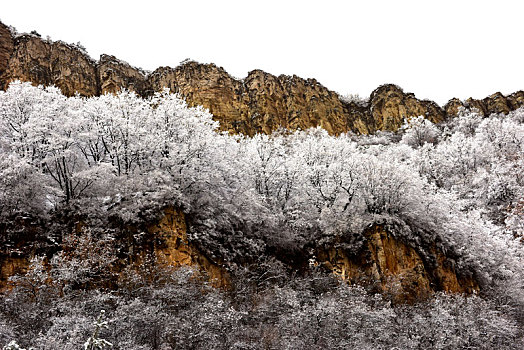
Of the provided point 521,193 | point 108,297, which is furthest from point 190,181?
point 521,193

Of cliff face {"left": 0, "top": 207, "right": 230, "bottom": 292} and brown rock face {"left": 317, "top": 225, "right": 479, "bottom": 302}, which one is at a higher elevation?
cliff face {"left": 0, "top": 207, "right": 230, "bottom": 292}

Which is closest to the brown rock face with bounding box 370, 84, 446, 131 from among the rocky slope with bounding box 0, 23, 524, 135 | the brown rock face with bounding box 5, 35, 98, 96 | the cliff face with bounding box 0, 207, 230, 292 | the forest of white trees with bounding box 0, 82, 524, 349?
the rocky slope with bounding box 0, 23, 524, 135

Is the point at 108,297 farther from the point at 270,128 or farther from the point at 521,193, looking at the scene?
the point at 270,128

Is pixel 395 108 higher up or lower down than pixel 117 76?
lower down

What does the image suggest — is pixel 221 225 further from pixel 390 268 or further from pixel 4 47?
pixel 4 47

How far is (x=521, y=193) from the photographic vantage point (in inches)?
1366

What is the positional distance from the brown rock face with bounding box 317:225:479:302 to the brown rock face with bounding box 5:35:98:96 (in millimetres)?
42638

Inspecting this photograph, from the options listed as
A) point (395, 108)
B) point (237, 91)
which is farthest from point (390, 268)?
point (395, 108)

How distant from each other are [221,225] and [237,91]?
45.2 m

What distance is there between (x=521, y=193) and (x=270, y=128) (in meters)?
37.5

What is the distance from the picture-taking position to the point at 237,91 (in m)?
65.1

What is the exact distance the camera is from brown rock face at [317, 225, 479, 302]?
2302 cm

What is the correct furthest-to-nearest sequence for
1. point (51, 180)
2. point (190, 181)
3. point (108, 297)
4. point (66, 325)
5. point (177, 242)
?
1. point (190, 181)
2. point (51, 180)
3. point (177, 242)
4. point (108, 297)
5. point (66, 325)

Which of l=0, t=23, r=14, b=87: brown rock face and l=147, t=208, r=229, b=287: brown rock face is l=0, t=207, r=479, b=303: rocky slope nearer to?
l=147, t=208, r=229, b=287: brown rock face
